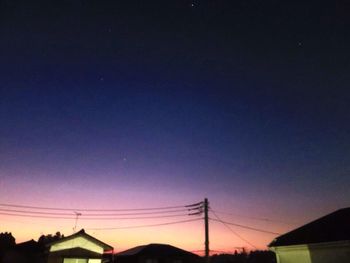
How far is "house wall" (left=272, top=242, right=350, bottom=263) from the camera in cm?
1733

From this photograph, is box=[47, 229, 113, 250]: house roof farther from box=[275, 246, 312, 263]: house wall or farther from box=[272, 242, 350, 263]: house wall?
box=[275, 246, 312, 263]: house wall

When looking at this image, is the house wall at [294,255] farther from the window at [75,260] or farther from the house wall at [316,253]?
the window at [75,260]

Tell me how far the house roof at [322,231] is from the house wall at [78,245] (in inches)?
761

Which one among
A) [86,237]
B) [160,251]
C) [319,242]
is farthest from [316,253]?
[86,237]

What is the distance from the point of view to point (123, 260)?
36.8m

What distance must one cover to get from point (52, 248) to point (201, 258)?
18065mm

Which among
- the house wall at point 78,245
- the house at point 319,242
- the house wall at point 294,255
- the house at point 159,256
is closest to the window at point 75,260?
the house wall at point 78,245

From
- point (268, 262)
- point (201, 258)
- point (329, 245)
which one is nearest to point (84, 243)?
point (201, 258)


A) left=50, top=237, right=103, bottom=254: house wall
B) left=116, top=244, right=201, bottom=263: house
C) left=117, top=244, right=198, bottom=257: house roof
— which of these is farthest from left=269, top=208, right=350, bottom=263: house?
left=50, top=237, right=103, bottom=254: house wall

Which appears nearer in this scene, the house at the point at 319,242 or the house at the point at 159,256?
the house at the point at 319,242

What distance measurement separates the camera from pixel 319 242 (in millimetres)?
18766

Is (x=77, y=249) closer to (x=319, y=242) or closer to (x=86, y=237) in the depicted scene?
(x=86, y=237)

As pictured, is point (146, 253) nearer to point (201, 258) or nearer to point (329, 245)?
point (201, 258)

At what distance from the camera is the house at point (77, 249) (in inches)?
1217
